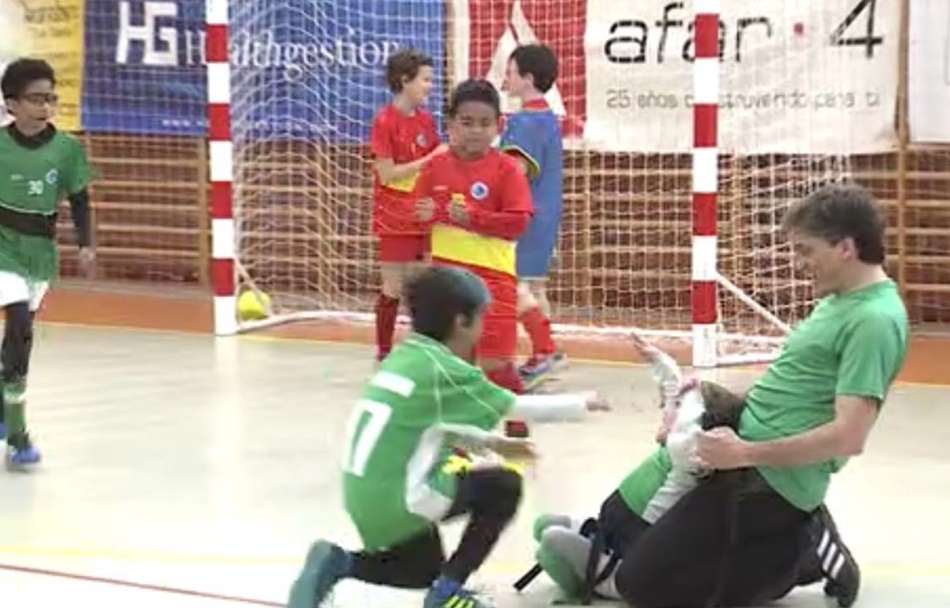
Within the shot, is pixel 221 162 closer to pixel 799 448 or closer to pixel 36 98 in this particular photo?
pixel 36 98

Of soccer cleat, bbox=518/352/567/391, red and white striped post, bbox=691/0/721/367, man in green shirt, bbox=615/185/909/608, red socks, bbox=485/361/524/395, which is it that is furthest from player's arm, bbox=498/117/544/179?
man in green shirt, bbox=615/185/909/608

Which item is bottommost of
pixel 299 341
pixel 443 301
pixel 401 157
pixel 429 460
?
pixel 299 341

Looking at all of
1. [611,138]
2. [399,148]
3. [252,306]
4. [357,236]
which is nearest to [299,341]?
[252,306]

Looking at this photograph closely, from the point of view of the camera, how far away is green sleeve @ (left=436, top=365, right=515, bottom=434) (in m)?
4.43

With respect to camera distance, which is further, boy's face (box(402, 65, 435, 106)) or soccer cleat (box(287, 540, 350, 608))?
boy's face (box(402, 65, 435, 106))

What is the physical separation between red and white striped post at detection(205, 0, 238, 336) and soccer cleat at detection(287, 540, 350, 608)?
5572 millimetres

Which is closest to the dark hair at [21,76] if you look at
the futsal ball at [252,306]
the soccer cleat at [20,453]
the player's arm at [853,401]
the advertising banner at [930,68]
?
the soccer cleat at [20,453]

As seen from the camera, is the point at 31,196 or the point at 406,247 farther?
the point at 406,247

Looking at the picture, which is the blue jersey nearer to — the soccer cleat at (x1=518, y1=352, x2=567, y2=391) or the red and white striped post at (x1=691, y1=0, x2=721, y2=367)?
the soccer cleat at (x1=518, y1=352, x2=567, y2=391)

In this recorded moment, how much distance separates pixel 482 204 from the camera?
21.7 ft

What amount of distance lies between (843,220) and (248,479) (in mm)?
2758

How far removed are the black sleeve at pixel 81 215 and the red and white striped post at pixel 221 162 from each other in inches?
122

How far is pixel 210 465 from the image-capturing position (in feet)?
22.3

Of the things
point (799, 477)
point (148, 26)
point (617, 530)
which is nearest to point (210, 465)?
point (617, 530)
